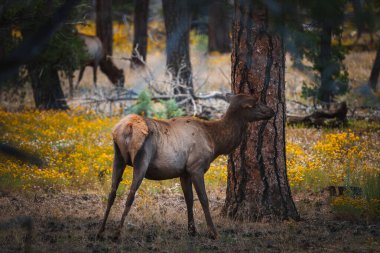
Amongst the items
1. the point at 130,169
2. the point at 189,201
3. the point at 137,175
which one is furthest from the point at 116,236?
the point at 130,169

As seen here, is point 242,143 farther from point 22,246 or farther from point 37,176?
point 37,176

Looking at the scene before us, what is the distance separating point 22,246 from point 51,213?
77.4 inches

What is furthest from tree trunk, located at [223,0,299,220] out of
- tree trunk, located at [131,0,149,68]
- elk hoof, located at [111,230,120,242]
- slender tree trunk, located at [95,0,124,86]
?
tree trunk, located at [131,0,149,68]

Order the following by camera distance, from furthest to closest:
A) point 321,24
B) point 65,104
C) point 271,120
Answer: point 65,104
point 271,120
point 321,24

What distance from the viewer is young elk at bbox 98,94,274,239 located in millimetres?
7234

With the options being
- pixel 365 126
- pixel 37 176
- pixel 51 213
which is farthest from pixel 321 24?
pixel 365 126

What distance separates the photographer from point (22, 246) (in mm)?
6852

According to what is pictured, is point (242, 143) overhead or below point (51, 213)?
overhead

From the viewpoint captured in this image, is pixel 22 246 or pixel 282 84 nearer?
pixel 22 246

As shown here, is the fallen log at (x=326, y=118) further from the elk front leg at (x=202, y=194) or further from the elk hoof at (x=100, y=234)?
the elk hoof at (x=100, y=234)

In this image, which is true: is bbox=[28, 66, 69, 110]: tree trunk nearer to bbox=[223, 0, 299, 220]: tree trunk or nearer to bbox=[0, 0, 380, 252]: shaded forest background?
bbox=[0, 0, 380, 252]: shaded forest background

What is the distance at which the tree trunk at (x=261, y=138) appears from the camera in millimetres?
8562

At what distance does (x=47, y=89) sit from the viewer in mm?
19188

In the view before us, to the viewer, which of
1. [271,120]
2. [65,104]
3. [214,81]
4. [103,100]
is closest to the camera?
[271,120]
